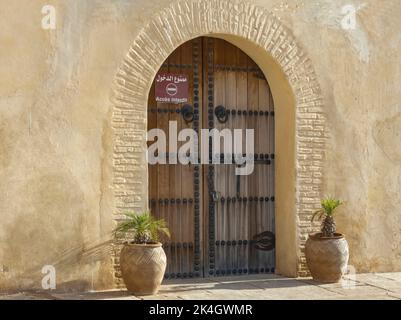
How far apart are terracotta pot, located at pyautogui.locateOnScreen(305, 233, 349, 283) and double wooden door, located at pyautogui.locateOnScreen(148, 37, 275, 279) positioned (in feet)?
2.60

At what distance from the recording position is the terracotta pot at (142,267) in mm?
6738

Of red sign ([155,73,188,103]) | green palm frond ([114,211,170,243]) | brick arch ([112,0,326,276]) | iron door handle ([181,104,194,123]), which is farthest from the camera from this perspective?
iron door handle ([181,104,194,123])

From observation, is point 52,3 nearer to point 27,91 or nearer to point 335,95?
point 27,91

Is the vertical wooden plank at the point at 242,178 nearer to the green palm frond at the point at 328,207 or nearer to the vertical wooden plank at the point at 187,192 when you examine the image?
the vertical wooden plank at the point at 187,192

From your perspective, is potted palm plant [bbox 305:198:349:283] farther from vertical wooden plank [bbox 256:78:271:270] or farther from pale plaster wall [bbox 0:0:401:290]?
pale plaster wall [bbox 0:0:401:290]

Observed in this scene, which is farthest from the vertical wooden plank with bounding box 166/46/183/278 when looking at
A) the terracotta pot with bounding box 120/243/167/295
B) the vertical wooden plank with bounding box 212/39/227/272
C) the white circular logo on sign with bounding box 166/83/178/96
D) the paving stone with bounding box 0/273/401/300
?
the terracotta pot with bounding box 120/243/167/295

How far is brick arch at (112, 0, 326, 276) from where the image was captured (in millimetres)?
7184

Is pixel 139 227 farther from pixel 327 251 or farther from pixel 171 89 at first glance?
pixel 327 251

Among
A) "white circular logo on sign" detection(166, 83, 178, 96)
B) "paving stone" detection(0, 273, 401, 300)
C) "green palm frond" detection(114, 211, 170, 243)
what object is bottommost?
"paving stone" detection(0, 273, 401, 300)

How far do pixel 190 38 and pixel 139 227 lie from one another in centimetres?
205

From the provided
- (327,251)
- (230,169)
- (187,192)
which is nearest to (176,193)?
(187,192)

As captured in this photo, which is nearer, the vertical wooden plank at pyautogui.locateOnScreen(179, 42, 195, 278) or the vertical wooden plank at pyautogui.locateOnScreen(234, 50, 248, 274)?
the vertical wooden plank at pyautogui.locateOnScreen(179, 42, 195, 278)

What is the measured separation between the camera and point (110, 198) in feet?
23.3

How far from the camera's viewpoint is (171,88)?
312 inches
